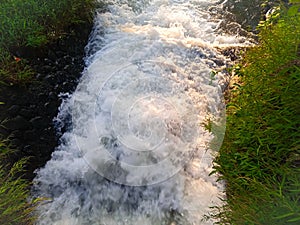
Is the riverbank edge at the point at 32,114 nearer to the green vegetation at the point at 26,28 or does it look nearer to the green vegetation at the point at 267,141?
the green vegetation at the point at 26,28

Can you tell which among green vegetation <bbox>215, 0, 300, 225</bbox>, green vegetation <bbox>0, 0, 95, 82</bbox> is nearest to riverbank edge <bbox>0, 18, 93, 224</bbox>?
green vegetation <bbox>0, 0, 95, 82</bbox>

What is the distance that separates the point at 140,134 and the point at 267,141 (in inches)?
57.8

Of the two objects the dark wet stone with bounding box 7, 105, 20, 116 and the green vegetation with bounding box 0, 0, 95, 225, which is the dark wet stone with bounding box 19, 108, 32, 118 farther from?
the green vegetation with bounding box 0, 0, 95, 225

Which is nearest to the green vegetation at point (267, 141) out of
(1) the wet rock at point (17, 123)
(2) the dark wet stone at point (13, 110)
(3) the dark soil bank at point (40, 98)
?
(3) the dark soil bank at point (40, 98)

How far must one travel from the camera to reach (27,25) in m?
4.11

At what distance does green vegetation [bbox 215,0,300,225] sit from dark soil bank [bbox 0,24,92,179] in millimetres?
2043

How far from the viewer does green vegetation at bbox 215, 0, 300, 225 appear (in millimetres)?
2178

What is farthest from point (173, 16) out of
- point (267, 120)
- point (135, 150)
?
point (267, 120)

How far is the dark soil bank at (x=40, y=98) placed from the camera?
3.37m

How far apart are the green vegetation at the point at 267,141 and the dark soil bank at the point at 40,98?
2043 mm

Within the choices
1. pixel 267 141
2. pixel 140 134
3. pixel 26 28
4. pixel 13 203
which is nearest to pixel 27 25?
pixel 26 28

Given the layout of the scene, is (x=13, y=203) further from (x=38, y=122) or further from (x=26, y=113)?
(x=26, y=113)

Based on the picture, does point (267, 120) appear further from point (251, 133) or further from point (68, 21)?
point (68, 21)

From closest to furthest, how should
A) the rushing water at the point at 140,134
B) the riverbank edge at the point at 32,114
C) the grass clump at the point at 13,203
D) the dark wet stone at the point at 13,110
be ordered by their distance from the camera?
the grass clump at the point at 13,203 → the riverbank edge at the point at 32,114 → the rushing water at the point at 140,134 → the dark wet stone at the point at 13,110
